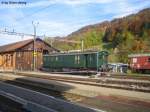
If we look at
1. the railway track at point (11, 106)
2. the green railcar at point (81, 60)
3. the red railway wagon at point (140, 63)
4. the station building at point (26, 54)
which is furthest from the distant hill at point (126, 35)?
the railway track at point (11, 106)

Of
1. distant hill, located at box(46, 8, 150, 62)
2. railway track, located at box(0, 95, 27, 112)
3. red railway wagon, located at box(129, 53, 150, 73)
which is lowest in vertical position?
railway track, located at box(0, 95, 27, 112)

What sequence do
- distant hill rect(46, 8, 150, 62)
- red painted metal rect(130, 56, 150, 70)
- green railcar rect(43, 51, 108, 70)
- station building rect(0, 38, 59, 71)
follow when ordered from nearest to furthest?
1. green railcar rect(43, 51, 108, 70)
2. red painted metal rect(130, 56, 150, 70)
3. station building rect(0, 38, 59, 71)
4. distant hill rect(46, 8, 150, 62)

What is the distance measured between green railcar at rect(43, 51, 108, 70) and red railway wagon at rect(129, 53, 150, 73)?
6.70 m

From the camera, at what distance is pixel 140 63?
152ft

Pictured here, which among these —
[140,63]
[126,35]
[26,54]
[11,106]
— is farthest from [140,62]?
[126,35]

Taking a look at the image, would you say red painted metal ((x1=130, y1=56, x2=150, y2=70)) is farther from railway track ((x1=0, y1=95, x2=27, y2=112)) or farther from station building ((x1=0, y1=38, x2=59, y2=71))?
railway track ((x1=0, y1=95, x2=27, y2=112))

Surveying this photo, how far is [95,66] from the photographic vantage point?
39.8 meters

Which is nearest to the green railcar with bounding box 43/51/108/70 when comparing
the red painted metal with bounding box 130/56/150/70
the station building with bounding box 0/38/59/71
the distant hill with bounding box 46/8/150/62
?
the red painted metal with bounding box 130/56/150/70

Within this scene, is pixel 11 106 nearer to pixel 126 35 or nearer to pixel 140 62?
pixel 140 62

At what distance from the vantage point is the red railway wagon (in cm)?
4456

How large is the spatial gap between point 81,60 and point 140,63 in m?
10.1

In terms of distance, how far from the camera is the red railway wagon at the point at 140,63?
4456cm

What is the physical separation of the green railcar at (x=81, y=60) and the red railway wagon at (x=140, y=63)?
670 centimetres

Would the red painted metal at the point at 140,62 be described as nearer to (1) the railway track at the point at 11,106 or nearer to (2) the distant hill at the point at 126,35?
(2) the distant hill at the point at 126,35
